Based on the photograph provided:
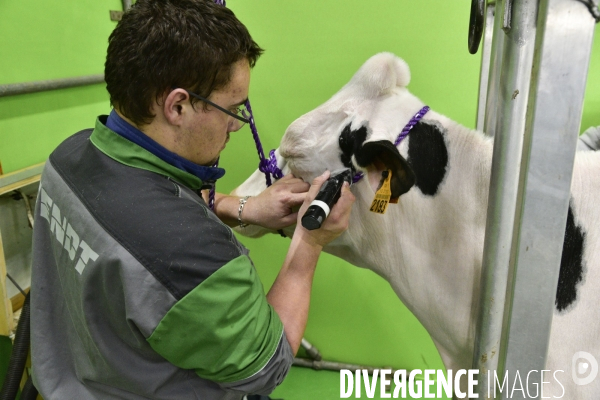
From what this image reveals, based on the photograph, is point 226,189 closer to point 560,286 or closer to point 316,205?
point 316,205

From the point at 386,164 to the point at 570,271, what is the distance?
41 cm

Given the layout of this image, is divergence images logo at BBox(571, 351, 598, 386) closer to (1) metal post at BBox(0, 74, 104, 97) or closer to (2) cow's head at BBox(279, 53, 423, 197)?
(2) cow's head at BBox(279, 53, 423, 197)

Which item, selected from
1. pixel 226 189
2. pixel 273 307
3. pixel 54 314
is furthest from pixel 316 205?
pixel 226 189

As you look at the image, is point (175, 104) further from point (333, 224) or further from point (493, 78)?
point (493, 78)

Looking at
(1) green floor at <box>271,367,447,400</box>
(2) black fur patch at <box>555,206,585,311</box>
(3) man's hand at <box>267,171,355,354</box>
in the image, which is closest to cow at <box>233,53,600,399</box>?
(2) black fur patch at <box>555,206,585,311</box>

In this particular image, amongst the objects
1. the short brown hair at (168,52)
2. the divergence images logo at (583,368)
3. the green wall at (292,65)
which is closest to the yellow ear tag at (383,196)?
the short brown hair at (168,52)

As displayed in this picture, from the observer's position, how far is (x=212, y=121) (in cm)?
85

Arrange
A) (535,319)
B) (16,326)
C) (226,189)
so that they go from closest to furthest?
1. (535,319)
2. (16,326)
3. (226,189)

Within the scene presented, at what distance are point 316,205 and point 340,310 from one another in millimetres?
1502

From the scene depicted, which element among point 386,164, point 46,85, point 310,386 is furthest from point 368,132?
point 310,386

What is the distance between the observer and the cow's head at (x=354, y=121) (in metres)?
1.07

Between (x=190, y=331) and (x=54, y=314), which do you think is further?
(x=54, y=314)

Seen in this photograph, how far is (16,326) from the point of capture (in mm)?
→ 1570

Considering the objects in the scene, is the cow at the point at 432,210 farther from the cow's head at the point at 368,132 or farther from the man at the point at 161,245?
the man at the point at 161,245
